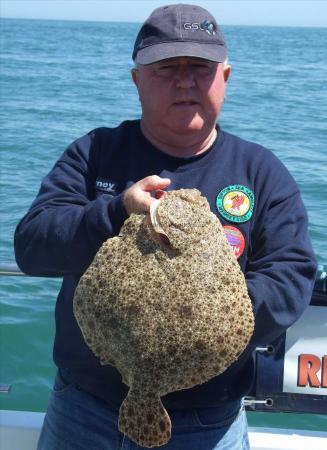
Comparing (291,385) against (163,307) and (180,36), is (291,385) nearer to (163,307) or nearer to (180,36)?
(163,307)

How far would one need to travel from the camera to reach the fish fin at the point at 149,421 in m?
2.30

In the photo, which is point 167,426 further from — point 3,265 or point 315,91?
point 315,91

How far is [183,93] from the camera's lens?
263 cm

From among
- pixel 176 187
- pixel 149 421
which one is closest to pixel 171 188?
pixel 176 187

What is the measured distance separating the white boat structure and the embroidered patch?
53.1 inches

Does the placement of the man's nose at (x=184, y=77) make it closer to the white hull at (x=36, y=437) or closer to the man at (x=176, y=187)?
the man at (x=176, y=187)

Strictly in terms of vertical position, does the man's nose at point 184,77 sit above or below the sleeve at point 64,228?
above

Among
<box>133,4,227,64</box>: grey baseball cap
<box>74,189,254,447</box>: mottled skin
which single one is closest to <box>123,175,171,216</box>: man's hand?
<box>74,189,254,447</box>: mottled skin

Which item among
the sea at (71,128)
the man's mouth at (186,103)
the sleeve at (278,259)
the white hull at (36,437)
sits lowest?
the sea at (71,128)

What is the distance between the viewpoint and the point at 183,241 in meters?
2.24

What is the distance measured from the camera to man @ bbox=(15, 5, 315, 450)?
2.51 meters

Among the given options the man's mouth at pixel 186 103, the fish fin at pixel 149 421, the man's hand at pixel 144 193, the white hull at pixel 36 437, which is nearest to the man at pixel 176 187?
the man's mouth at pixel 186 103

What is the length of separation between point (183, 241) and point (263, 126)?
1974cm

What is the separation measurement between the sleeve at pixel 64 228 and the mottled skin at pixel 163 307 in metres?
0.12
